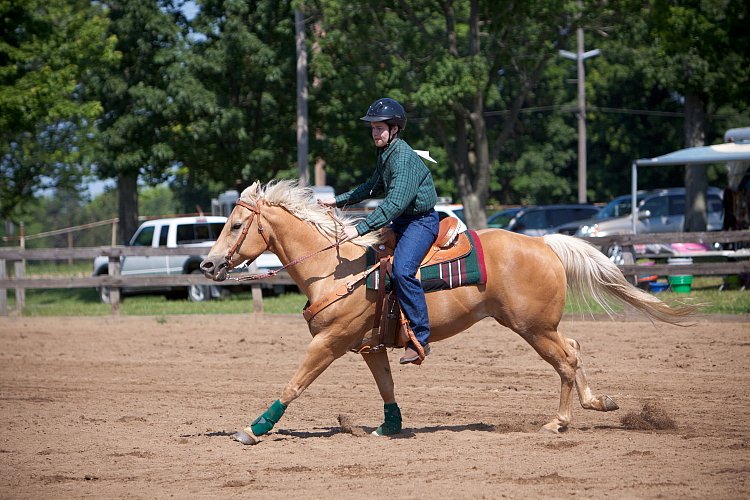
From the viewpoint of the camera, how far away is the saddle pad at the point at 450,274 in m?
7.89

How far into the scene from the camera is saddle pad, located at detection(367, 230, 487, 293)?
7895mm

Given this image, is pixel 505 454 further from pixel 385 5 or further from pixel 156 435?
pixel 385 5

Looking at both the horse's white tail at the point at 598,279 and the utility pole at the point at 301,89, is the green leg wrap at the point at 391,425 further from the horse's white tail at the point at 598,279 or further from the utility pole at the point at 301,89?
the utility pole at the point at 301,89

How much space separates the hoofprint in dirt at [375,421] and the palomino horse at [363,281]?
22.7 inches

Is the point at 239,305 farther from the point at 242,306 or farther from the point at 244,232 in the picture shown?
the point at 244,232

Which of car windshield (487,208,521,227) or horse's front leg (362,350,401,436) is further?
car windshield (487,208,521,227)

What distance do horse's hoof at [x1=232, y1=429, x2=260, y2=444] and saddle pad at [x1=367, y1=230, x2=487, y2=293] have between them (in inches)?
61.5

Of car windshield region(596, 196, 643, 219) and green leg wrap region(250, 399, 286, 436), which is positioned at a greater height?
car windshield region(596, 196, 643, 219)

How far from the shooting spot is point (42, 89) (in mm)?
23766

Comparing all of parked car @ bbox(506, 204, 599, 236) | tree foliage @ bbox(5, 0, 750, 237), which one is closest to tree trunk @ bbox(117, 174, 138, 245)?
tree foliage @ bbox(5, 0, 750, 237)

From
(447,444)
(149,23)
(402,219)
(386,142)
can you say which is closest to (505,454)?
(447,444)

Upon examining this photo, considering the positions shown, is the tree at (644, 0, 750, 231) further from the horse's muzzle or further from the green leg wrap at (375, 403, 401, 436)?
the horse's muzzle

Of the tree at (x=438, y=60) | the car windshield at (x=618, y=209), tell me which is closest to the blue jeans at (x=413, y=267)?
the tree at (x=438, y=60)

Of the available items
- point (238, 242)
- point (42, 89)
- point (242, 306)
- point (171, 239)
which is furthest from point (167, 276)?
point (238, 242)
